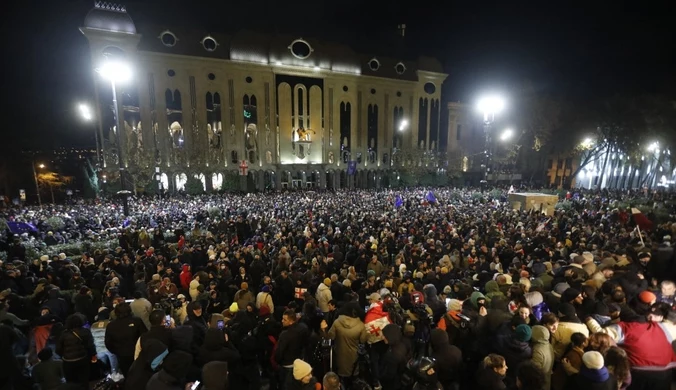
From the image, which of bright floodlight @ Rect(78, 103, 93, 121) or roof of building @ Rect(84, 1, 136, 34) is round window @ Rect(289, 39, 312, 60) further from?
bright floodlight @ Rect(78, 103, 93, 121)

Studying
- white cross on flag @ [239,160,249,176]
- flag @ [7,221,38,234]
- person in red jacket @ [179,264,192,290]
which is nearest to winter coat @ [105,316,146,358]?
person in red jacket @ [179,264,192,290]

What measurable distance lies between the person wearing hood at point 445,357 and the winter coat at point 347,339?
1000 mm

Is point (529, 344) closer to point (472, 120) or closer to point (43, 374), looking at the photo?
point (43, 374)

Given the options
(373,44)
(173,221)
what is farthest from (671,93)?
(173,221)

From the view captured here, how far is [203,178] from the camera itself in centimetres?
4131

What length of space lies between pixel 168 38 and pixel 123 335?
42215 mm

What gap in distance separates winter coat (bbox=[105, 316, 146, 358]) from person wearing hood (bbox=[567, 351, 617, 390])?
5.09m

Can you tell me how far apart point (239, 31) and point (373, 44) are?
1999 cm

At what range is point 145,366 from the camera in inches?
138

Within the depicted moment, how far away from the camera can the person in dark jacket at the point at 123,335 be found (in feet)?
14.7

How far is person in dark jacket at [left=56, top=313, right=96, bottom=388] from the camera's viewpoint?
14.1 feet

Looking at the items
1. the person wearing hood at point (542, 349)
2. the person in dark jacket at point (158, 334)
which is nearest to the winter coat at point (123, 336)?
the person in dark jacket at point (158, 334)

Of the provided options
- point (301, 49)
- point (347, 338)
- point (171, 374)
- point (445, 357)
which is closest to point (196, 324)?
point (171, 374)

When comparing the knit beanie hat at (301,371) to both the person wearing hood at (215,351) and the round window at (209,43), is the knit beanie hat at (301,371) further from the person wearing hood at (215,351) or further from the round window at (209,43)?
the round window at (209,43)
